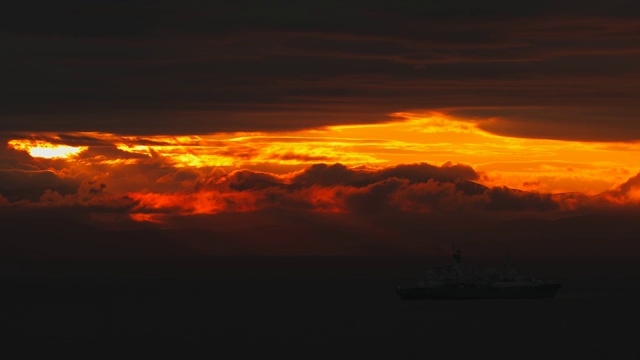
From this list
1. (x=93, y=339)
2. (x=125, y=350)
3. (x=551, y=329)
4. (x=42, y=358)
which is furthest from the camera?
(x=551, y=329)

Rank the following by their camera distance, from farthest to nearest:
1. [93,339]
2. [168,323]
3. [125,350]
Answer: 1. [168,323]
2. [93,339]
3. [125,350]

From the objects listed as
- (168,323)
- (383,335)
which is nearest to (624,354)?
(383,335)

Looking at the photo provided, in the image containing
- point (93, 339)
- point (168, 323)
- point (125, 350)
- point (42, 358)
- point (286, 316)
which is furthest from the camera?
point (286, 316)

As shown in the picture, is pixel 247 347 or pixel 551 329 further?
pixel 551 329

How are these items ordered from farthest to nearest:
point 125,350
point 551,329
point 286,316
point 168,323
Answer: point 286,316, point 168,323, point 551,329, point 125,350

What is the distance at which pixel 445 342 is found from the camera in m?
143

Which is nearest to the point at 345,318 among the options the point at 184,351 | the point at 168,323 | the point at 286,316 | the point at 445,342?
the point at 286,316

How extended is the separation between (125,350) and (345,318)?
188 feet

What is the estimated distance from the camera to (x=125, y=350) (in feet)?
443

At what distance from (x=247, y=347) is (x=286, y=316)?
2269 inches

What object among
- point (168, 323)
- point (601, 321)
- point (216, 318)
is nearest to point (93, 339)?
point (168, 323)

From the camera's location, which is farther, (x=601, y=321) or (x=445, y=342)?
(x=601, y=321)

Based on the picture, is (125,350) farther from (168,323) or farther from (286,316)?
(286,316)

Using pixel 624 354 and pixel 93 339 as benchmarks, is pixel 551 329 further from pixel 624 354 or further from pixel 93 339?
pixel 93 339
